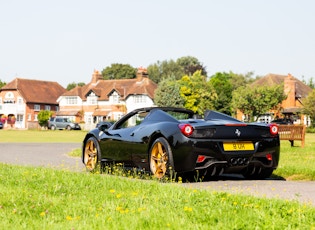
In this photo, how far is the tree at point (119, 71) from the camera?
126m

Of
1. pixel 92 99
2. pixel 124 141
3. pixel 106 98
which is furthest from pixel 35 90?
pixel 124 141

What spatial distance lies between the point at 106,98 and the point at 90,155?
8474cm

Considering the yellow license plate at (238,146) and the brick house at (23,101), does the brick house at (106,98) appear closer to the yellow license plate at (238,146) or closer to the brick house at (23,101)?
the brick house at (23,101)

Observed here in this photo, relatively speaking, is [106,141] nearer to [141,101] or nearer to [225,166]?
[225,166]

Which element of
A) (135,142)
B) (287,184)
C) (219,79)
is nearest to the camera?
(287,184)

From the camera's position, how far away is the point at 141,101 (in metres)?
91.7

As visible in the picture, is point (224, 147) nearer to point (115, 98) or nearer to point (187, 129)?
point (187, 129)

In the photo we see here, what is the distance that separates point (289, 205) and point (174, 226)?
1567 millimetres

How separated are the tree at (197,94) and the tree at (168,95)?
37.4 inches

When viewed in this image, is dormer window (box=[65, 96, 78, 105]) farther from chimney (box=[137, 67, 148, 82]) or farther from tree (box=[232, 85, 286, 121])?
tree (box=[232, 85, 286, 121])

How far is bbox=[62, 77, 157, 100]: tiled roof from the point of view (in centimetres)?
9231

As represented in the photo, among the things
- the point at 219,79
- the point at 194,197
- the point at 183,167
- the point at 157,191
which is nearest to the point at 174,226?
the point at 194,197

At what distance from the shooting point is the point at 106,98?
316 feet

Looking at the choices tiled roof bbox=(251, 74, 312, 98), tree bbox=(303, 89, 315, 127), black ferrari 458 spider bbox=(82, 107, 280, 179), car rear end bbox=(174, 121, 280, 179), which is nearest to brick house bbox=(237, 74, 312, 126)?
tiled roof bbox=(251, 74, 312, 98)
